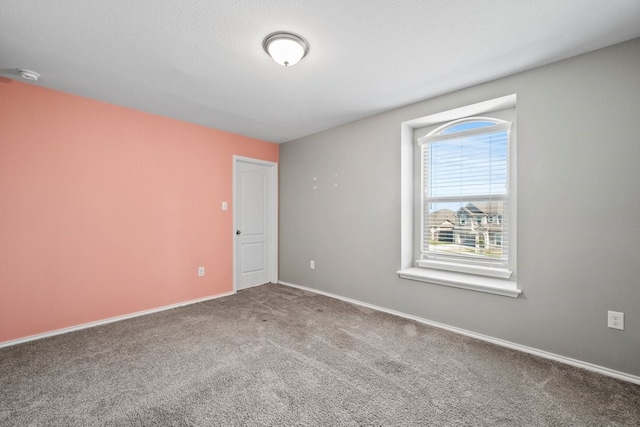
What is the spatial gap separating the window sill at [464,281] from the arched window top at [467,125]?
1546mm

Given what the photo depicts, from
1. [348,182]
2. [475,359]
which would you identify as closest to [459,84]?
[348,182]

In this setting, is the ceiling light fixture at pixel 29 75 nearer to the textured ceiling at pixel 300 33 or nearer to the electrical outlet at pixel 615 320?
the textured ceiling at pixel 300 33

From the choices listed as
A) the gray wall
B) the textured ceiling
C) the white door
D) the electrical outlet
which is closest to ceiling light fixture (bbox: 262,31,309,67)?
the textured ceiling

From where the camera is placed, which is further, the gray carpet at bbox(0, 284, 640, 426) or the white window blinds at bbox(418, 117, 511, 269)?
the white window blinds at bbox(418, 117, 511, 269)

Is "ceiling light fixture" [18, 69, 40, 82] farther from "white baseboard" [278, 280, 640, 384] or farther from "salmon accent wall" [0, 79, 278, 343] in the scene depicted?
"white baseboard" [278, 280, 640, 384]

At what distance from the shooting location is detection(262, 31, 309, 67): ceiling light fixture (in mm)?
1988

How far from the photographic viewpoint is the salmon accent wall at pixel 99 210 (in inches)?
104

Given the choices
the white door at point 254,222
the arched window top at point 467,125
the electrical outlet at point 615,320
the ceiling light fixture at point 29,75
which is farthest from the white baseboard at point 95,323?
the electrical outlet at point 615,320

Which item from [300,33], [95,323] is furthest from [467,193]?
[95,323]

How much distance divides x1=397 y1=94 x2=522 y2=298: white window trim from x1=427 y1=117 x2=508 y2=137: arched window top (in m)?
0.06

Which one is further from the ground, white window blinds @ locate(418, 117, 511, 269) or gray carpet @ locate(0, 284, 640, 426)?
white window blinds @ locate(418, 117, 511, 269)

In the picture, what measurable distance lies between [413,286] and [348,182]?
1593 mm

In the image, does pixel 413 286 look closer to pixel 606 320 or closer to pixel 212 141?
pixel 606 320

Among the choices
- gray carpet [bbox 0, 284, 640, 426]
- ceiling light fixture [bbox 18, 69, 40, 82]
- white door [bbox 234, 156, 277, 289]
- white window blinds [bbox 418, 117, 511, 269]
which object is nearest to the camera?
gray carpet [bbox 0, 284, 640, 426]
